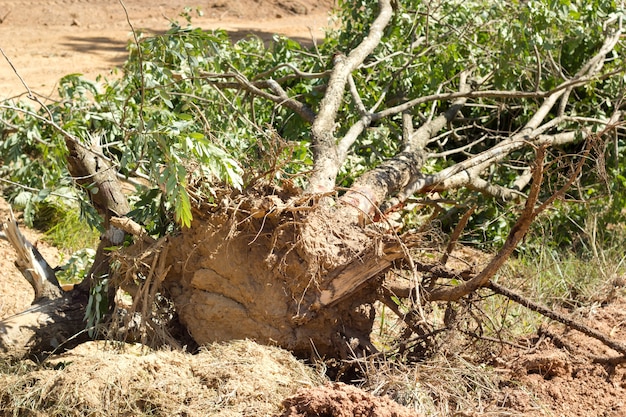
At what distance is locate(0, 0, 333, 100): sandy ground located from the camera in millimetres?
9180

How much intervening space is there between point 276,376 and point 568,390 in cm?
127

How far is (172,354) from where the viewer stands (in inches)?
133

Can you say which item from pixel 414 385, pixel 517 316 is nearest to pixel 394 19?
pixel 517 316

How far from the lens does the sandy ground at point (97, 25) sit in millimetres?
9180

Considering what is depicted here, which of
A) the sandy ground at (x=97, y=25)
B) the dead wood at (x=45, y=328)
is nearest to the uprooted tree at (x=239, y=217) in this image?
the dead wood at (x=45, y=328)

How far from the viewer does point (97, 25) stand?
450 inches

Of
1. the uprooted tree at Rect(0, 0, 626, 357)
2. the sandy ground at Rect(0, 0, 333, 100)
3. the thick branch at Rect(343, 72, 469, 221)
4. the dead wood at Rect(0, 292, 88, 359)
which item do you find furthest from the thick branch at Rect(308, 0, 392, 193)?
the sandy ground at Rect(0, 0, 333, 100)

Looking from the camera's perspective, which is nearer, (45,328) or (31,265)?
(45,328)

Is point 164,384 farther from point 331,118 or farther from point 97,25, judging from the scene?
point 97,25

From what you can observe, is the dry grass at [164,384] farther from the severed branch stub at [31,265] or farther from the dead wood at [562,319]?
the dead wood at [562,319]

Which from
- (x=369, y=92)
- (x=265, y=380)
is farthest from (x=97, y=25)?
(x=265, y=380)

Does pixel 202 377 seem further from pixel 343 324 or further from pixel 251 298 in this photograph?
pixel 343 324

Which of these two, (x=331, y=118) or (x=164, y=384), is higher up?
(x=331, y=118)

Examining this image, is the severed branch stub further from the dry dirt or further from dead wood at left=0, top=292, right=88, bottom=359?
the dry dirt
